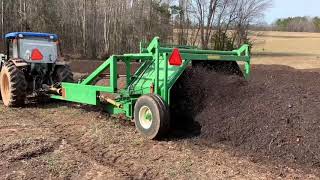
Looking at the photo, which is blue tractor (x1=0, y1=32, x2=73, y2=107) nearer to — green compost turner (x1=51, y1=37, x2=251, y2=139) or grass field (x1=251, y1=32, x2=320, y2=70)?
green compost turner (x1=51, y1=37, x2=251, y2=139)

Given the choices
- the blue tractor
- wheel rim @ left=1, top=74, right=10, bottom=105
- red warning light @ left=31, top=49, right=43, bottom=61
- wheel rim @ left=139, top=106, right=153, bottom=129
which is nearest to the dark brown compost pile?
wheel rim @ left=139, top=106, right=153, bottom=129

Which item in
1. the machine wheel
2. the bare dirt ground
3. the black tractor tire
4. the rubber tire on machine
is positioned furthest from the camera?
the black tractor tire

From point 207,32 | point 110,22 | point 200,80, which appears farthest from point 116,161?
point 207,32

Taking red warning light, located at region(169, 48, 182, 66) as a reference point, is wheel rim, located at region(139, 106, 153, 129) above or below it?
below

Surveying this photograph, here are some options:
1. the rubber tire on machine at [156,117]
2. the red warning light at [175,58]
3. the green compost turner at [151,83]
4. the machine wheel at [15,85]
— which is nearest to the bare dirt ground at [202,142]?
the rubber tire on machine at [156,117]

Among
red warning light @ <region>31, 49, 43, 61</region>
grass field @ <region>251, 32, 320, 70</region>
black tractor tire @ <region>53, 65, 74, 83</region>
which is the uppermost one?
red warning light @ <region>31, 49, 43, 61</region>

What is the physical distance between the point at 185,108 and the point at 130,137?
3.27 feet

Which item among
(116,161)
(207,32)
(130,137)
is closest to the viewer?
(116,161)

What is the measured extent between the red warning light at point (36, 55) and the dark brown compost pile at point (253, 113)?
4.32 meters

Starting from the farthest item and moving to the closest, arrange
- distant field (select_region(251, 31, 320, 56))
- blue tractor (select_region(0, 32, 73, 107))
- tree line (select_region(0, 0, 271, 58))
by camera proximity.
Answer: distant field (select_region(251, 31, 320, 56)), tree line (select_region(0, 0, 271, 58)), blue tractor (select_region(0, 32, 73, 107))

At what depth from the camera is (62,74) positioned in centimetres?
1021

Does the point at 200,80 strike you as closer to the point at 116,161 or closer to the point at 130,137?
the point at 130,137

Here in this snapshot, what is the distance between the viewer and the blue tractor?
10.1 m

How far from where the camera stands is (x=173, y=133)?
7.05 metres
